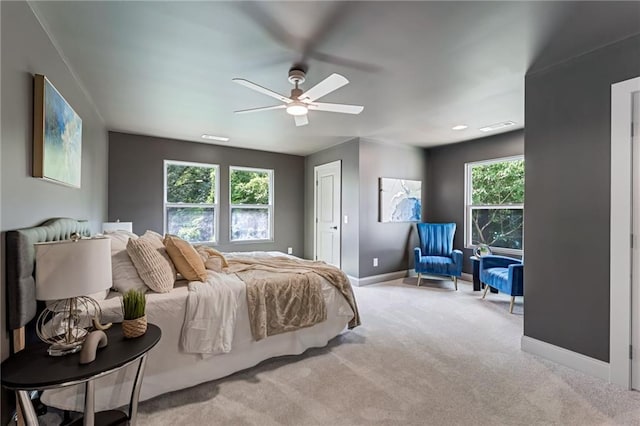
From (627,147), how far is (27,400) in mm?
3683

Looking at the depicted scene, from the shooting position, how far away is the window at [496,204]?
4.49m

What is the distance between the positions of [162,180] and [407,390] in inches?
186

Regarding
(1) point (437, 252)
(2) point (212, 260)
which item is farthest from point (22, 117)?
(1) point (437, 252)

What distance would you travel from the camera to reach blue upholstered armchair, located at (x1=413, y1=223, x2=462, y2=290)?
179 inches

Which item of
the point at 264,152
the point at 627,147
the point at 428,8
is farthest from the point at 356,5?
the point at 264,152

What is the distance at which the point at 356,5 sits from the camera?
5.58ft

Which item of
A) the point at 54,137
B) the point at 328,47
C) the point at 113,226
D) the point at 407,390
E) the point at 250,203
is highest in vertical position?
the point at 328,47

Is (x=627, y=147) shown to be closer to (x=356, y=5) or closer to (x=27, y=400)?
(x=356, y=5)

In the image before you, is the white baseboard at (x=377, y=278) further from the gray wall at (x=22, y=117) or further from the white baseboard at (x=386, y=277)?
the gray wall at (x=22, y=117)

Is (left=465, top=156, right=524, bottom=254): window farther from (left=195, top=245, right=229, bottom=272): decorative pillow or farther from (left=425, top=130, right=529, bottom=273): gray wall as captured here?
(left=195, top=245, right=229, bottom=272): decorative pillow

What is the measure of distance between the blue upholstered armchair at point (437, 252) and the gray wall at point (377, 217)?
0.35m

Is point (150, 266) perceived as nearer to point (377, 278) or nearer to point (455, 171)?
point (377, 278)

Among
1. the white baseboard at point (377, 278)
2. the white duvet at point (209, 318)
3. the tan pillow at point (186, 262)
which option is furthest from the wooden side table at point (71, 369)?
the white baseboard at point (377, 278)

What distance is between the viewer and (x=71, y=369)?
123 cm
